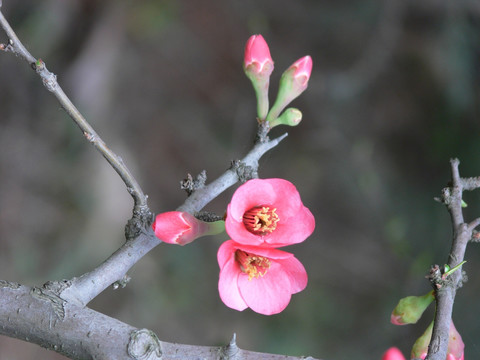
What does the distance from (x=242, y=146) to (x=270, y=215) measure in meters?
1.46

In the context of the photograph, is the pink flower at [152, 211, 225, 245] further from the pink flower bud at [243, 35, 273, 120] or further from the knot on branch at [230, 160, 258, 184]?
the pink flower bud at [243, 35, 273, 120]

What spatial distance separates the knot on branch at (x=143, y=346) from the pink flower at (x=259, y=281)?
168 mm

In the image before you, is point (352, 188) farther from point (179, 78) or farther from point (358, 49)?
point (179, 78)

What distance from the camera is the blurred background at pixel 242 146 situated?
213 cm

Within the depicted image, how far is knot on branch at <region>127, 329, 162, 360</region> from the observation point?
0.69 m

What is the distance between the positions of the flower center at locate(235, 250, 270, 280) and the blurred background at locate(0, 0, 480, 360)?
1126mm

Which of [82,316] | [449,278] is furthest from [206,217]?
[449,278]

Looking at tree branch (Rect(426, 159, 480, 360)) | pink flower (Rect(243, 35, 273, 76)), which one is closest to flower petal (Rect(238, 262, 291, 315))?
tree branch (Rect(426, 159, 480, 360))

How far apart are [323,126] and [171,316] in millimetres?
1008

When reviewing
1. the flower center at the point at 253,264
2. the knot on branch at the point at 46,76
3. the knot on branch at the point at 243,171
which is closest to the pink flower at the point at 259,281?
the flower center at the point at 253,264

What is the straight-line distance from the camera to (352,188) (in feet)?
7.70

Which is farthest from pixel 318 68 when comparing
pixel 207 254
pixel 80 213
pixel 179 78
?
pixel 80 213

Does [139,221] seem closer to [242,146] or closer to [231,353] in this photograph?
[231,353]

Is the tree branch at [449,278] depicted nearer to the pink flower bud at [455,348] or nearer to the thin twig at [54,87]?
the pink flower bud at [455,348]
